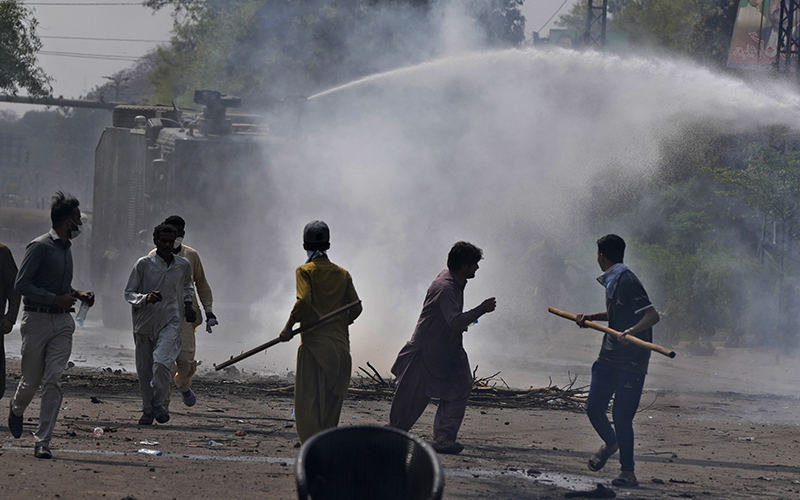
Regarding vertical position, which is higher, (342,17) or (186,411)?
(342,17)

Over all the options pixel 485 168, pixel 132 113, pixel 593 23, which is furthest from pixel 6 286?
pixel 593 23

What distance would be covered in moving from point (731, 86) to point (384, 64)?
56.6 feet

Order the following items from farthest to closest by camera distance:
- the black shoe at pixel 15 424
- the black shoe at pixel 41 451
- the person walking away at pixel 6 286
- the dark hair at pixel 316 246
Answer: the person walking away at pixel 6 286
the black shoe at pixel 15 424
the dark hair at pixel 316 246
the black shoe at pixel 41 451

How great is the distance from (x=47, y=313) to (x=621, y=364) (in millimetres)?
3340

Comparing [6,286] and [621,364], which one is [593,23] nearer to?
[621,364]

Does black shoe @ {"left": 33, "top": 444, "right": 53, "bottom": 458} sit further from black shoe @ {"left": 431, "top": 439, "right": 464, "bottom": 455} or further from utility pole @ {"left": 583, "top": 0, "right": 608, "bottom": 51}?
utility pole @ {"left": 583, "top": 0, "right": 608, "bottom": 51}

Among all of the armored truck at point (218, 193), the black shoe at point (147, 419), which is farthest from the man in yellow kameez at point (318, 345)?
the armored truck at point (218, 193)

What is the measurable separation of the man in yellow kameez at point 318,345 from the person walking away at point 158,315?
151 centimetres

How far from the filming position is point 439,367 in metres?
6.20

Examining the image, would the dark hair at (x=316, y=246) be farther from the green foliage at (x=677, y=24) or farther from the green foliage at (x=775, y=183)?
the green foliage at (x=677, y=24)

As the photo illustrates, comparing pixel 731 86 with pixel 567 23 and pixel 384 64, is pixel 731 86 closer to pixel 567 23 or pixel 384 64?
pixel 384 64

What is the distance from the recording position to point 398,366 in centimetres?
631

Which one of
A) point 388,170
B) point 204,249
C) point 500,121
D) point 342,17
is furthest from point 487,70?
point 342,17

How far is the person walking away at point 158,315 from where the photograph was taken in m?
6.54
